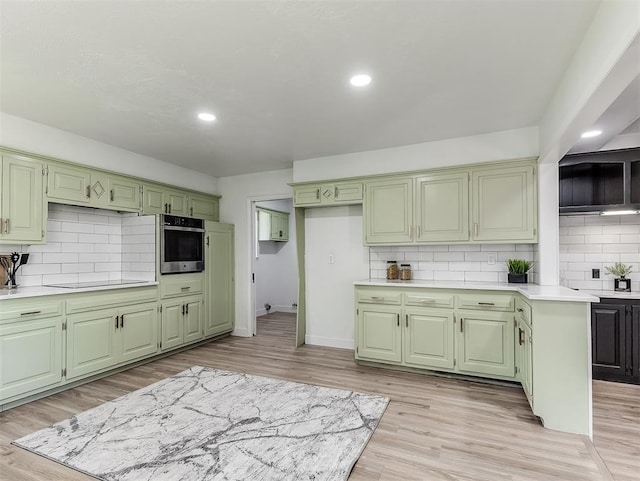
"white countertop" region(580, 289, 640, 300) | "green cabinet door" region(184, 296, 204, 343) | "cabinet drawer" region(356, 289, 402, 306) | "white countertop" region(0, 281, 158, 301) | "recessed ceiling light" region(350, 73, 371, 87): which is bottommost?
"green cabinet door" region(184, 296, 204, 343)

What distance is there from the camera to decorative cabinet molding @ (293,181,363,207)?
416 cm

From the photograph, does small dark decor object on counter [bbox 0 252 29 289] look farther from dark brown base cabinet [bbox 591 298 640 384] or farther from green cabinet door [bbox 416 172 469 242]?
dark brown base cabinet [bbox 591 298 640 384]

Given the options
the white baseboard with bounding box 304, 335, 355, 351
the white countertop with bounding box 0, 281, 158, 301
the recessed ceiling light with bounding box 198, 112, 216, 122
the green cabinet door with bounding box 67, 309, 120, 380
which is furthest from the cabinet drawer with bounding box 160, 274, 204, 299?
the recessed ceiling light with bounding box 198, 112, 216, 122

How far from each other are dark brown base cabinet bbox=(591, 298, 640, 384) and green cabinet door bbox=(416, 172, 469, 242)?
1.43m

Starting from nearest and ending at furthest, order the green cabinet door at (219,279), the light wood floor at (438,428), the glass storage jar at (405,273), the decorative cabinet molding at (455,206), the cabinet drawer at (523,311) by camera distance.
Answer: the light wood floor at (438,428) < the cabinet drawer at (523,311) < the decorative cabinet molding at (455,206) < the glass storage jar at (405,273) < the green cabinet door at (219,279)

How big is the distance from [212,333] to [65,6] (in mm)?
4044

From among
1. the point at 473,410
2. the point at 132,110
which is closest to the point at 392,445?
the point at 473,410

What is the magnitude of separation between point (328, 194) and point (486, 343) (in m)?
2.42

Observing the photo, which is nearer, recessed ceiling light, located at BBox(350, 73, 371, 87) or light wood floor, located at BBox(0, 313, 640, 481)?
light wood floor, located at BBox(0, 313, 640, 481)

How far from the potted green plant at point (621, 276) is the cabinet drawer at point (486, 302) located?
50.5 inches

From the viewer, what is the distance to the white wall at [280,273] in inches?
285

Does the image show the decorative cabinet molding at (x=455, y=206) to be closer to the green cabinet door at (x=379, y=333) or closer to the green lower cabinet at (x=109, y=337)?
the green cabinet door at (x=379, y=333)

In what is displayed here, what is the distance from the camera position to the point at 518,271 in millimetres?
3484

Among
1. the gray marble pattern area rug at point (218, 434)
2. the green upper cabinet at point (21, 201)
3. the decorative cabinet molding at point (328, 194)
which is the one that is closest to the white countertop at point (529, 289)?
the decorative cabinet molding at point (328, 194)
